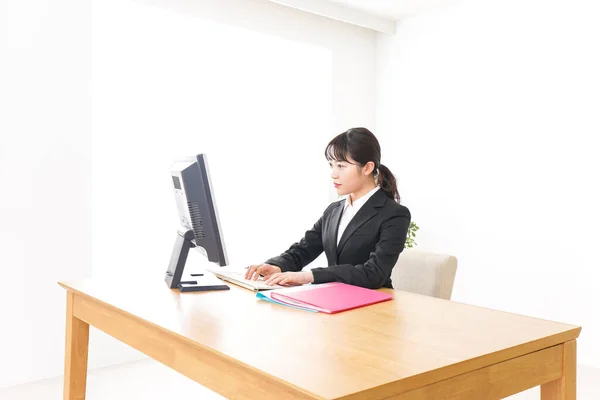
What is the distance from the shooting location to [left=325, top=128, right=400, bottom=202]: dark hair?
7.14ft

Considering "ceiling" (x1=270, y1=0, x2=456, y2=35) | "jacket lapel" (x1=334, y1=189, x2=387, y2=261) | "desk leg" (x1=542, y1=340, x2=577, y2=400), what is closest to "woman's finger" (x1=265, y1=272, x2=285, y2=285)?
"jacket lapel" (x1=334, y1=189, x2=387, y2=261)

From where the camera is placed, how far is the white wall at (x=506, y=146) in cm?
353

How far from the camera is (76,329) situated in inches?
77.5

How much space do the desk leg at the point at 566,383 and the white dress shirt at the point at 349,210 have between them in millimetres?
965

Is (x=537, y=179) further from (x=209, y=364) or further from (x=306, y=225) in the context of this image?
(x=209, y=364)

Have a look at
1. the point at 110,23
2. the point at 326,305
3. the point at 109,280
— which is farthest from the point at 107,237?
the point at 326,305

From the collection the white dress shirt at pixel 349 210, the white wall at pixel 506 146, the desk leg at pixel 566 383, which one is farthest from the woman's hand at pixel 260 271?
the white wall at pixel 506 146

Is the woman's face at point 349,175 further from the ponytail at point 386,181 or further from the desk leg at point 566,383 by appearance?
the desk leg at point 566,383

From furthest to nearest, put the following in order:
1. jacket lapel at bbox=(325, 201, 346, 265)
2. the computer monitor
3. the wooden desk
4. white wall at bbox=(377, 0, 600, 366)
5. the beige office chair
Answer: white wall at bbox=(377, 0, 600, 366) < jacket lapel at bbox=(325, 201, 346, 265) < the beige office chair < the computer monitor < the wooden desk

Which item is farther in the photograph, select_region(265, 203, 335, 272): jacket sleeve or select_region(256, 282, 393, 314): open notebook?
select_region(265, 203, 335, 272): jacket sleeve

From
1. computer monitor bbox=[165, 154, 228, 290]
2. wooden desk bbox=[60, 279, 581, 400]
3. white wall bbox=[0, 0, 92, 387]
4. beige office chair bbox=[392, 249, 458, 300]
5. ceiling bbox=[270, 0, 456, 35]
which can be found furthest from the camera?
ceiling bbox=[270, 0, 456, 35]

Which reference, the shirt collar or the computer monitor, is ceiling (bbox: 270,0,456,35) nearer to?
the shirt collar

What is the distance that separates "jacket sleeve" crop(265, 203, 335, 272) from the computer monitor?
38 centimetres

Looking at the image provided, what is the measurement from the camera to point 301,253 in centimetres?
237
